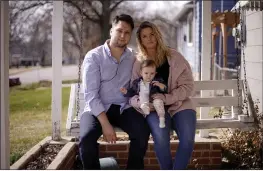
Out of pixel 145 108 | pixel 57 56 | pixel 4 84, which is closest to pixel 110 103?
pixel 145 108

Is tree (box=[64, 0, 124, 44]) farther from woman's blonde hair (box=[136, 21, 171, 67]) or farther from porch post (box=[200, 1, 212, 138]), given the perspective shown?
woman's blonde hair (box=[136, 21, 171, 67])

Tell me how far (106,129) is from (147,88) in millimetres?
495

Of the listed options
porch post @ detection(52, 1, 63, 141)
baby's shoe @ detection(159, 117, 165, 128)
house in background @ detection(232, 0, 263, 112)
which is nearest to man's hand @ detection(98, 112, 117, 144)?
baby's shoe @ detection(159, 117, 165, 128)

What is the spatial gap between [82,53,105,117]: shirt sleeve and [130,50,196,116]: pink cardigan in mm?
301

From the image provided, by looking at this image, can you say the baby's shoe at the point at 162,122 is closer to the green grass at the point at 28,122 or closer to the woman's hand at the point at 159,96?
the woman's hand at the point at 159,96

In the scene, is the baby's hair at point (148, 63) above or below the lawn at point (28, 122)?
above

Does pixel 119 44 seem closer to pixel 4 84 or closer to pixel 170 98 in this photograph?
pixel 170 98

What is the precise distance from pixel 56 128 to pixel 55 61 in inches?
33.6

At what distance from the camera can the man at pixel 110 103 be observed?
3.05m

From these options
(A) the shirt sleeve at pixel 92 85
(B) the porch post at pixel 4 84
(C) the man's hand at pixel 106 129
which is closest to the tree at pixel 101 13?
(A) the shirt sleeve at pixel 92 85

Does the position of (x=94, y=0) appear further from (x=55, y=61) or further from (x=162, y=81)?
(x=162, y=81)

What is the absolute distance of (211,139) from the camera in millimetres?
4664

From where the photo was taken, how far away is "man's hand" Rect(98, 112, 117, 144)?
302 cm

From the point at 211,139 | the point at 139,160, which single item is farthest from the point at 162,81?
the point at 211,139
